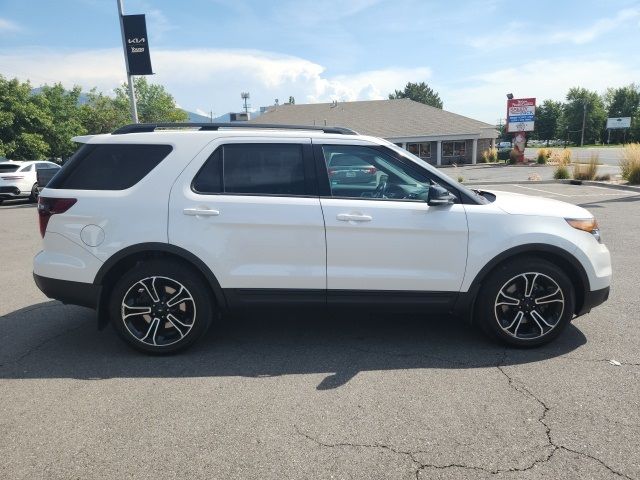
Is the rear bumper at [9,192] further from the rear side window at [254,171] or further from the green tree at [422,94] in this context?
the green tree at [422,94]

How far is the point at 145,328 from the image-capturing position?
12.7 feet

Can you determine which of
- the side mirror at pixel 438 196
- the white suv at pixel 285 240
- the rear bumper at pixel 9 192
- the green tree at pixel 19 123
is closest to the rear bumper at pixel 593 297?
the white suv at pixel 285 240

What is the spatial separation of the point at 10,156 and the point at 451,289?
111 feet

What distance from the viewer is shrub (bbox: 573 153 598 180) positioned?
1983cm

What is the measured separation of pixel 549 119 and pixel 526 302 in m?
110

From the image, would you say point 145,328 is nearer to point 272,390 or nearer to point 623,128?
point 272,390

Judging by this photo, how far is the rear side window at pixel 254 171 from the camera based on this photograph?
12.4 ft

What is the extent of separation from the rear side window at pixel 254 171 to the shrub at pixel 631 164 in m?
17.9

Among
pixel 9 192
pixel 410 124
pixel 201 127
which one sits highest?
pixel 410 124

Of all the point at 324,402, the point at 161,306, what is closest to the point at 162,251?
the point at 161,306

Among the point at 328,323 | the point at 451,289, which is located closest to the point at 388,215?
the point at 451,289

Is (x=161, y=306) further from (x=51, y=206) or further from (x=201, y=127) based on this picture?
(x=201, y=127)

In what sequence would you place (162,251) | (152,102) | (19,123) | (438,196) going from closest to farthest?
(438,196) < (162,251) < (19,123) < (152,102)

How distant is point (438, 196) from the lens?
3.61 m
